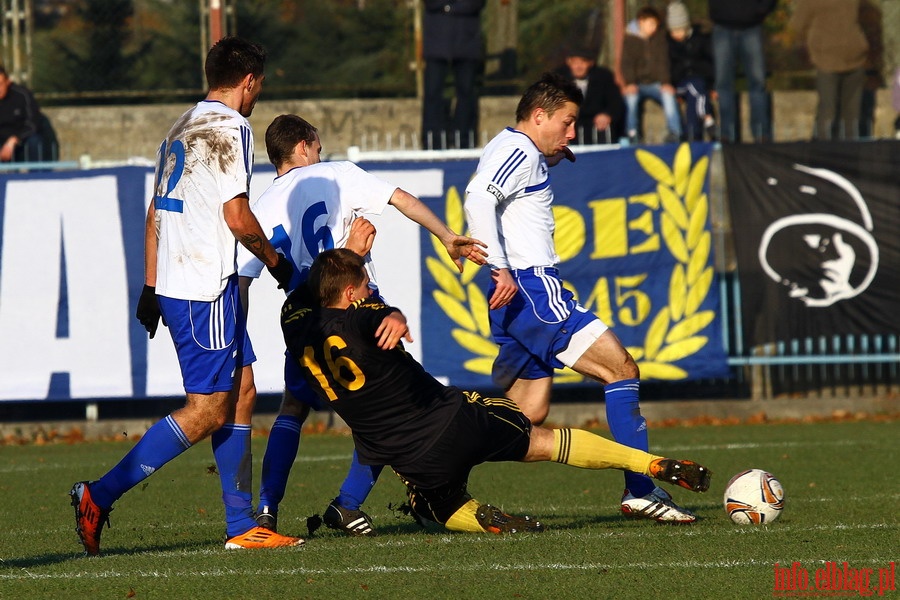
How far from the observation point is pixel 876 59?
16047 mm

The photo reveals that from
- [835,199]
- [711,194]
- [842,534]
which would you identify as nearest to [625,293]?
[711,194]

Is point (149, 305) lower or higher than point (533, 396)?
higher

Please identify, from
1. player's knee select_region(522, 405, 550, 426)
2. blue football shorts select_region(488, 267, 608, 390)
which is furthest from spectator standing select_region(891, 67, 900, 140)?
player's knee select_region(522, 405, 550, 426)

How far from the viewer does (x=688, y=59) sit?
1497 cm

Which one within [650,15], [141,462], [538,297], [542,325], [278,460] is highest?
[650,15]

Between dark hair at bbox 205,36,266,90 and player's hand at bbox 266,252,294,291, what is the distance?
35.0 inches

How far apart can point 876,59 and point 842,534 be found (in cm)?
1094

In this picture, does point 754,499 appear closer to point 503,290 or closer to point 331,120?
point 503,290

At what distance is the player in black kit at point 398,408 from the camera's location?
6.12m

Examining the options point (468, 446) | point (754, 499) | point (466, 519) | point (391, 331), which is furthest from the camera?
point (754, 499)

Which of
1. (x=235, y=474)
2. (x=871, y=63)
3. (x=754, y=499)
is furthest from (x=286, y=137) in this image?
(x=871, y=63)

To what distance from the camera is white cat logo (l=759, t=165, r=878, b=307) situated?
43.0ft

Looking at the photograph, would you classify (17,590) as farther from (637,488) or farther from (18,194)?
(18,194)

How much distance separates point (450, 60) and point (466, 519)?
9.09 m
